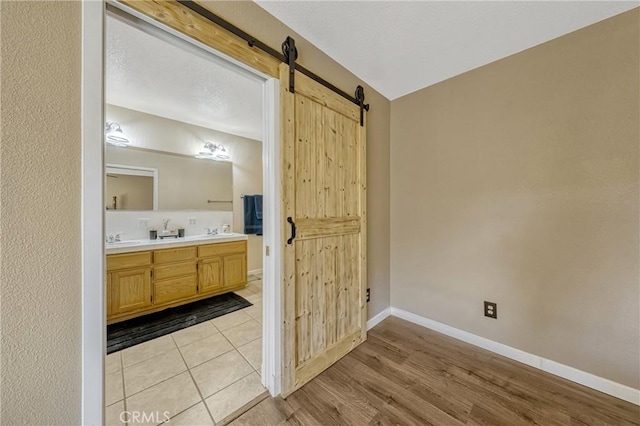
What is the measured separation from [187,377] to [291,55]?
2368mm

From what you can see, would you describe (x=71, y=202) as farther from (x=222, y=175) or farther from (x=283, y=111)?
(x=222, y=175)

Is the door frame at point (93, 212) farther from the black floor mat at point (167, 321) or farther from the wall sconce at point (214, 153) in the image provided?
the wall sconce at point (214, 153)

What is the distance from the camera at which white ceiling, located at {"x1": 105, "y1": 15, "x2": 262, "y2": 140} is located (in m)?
1.74

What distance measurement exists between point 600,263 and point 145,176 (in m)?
4.44

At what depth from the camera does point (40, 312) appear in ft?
2.68

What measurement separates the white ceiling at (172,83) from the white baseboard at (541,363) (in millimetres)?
2655

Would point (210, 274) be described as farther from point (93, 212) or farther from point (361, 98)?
point (361, 98)

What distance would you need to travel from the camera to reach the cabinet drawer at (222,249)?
2.97m

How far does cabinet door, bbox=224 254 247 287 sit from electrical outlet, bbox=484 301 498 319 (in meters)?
2.90

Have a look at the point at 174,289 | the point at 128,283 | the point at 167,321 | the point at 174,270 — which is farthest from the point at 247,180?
the point at 167,321

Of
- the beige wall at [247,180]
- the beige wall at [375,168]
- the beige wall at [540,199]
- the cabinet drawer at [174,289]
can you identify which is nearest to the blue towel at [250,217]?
the beige wall at [247,180]

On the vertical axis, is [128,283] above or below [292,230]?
below

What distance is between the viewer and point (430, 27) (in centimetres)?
159

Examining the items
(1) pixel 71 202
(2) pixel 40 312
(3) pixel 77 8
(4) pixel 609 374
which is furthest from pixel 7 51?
(4) pixel 609 374
